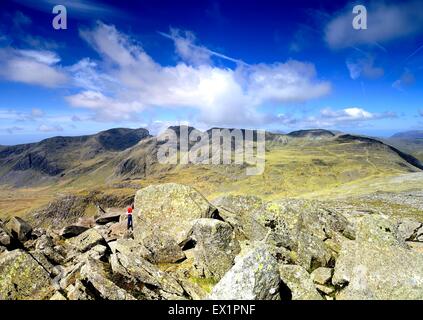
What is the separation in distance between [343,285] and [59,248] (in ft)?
78.5

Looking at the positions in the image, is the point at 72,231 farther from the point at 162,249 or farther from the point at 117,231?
the point at 162,249

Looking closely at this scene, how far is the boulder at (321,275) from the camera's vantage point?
63.8ft

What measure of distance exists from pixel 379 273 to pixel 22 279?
64.8 ft

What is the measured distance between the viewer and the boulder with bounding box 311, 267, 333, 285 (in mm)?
19438

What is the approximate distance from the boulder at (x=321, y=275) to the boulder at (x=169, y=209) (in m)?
13.0

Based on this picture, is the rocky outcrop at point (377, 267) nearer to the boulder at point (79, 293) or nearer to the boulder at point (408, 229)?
the boulder at point (79, 293)

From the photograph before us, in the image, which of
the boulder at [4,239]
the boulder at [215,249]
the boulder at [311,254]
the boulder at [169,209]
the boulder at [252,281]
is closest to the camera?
the boulder at [252,281]

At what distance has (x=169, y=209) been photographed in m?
32.8

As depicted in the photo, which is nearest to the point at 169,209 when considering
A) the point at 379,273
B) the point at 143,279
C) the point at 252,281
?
the point at 143,279

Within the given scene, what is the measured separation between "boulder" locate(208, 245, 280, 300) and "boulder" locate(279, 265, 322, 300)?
6.14ft

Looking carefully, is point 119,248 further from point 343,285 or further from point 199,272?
point 343,285

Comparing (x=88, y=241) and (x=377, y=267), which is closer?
(x=377, y=267)

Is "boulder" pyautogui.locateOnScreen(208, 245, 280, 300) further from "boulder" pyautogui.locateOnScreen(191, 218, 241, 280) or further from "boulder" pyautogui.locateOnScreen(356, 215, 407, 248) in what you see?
"boulder" pyautogui.locateOnScreen(356, 215, 407, 248)

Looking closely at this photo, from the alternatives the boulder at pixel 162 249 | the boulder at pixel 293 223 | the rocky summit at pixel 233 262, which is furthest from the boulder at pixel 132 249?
the boulder at pixel 293 223
